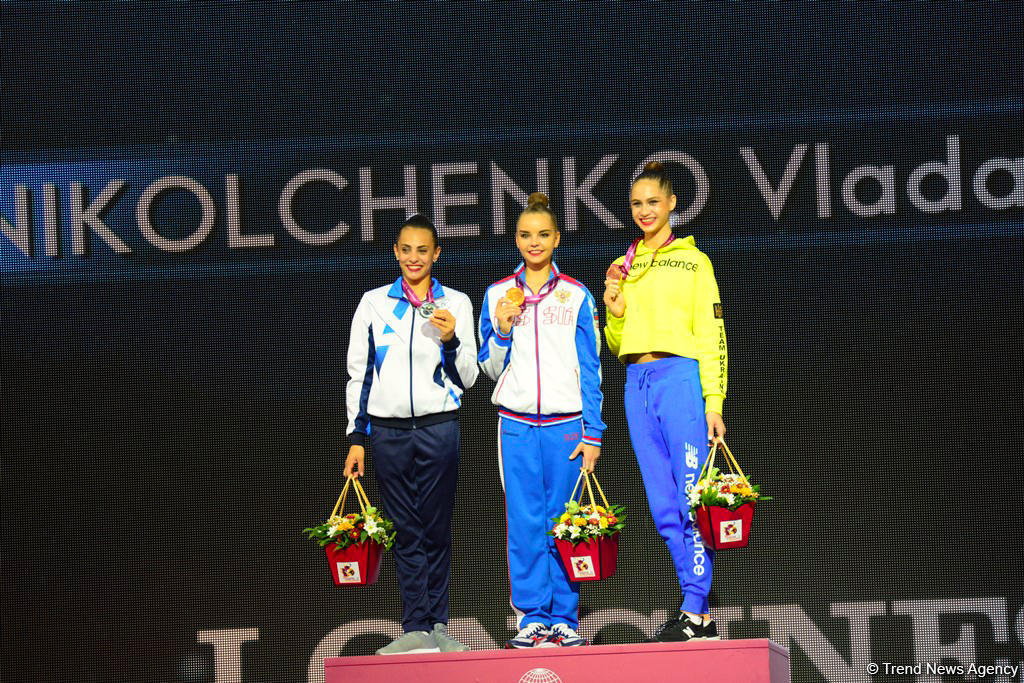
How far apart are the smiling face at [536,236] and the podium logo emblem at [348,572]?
1.17 metres

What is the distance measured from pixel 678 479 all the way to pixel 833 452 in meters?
1.60

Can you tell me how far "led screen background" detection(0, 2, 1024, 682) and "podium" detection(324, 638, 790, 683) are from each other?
1.61 meters

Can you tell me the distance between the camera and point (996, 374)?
552 centimetres

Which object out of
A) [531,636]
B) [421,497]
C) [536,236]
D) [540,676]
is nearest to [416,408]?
[421,497]

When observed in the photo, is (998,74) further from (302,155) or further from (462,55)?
(302,155)

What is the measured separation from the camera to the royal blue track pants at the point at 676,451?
413 cm

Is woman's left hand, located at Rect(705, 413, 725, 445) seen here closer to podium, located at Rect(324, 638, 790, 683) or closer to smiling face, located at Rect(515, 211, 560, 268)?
podium, located at Rect(324, 638, 790, 683)

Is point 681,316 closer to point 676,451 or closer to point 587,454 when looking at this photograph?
point 676,451

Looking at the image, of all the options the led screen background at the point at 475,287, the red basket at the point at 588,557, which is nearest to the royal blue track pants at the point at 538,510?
the red basket at the point at 588,557

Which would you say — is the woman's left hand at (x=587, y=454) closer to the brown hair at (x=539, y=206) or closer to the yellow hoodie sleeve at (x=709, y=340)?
the yellow hoodie sleeve at (x=709, y=340)

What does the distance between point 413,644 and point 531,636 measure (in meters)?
0.38

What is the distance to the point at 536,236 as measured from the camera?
14.2 ft

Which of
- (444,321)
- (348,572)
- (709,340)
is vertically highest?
(444,321)

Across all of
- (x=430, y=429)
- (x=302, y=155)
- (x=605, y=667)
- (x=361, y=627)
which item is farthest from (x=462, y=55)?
(x=605, y=667)
